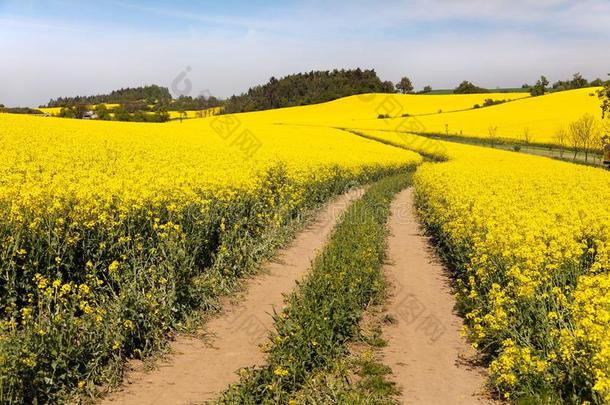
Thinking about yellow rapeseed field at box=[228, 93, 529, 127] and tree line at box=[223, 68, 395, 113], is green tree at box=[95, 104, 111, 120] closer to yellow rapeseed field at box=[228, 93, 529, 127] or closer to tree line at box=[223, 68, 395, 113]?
yellow rapeseed field at box=[228, 93, 529, 127]

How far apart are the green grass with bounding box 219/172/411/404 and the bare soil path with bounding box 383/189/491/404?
406 millimetres

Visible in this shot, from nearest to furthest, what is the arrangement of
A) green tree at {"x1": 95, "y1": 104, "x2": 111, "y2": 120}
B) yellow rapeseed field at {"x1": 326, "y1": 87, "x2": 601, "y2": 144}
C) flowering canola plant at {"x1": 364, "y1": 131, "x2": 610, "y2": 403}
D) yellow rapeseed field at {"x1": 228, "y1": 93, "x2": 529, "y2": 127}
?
flowering canola plant at {"x1": 364, "y1": 131, "x2": 610, "y2": 403}
yellow rapeseed field at {"x1": 326, "y1": 87, "x2": 601, "y2": 144}
green tree at {"x1": 95, "y1": 104, "x2": 111, "y2": 120}
yellow rapeseed field at {"x1": 228, "y1": 93, "x2": 529, "y2": 127}

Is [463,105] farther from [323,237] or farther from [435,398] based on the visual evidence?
[435,398]

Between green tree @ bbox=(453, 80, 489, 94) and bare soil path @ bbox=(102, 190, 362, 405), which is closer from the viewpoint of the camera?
bare soil path @ bbox=(102, 190, 362, 405)

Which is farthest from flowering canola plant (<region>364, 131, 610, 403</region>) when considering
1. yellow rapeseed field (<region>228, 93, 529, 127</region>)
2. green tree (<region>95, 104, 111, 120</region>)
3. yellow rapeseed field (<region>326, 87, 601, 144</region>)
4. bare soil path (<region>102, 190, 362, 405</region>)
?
yellow rapeseed field (<region>228, 93, 529, 127</region>)

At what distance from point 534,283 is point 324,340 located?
272 cm

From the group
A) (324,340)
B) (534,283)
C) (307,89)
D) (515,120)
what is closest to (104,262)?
(324,340)

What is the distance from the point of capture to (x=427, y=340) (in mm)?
7727

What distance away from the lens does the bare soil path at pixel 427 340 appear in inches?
239

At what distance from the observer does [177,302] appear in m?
7.96

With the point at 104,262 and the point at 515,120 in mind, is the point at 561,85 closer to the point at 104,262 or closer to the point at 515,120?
the point at 515,120

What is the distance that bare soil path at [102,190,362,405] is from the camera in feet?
19.0

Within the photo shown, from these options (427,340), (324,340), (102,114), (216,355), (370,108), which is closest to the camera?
(324,340)

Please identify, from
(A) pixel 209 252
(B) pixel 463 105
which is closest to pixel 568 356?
(A) pixel 209 252
